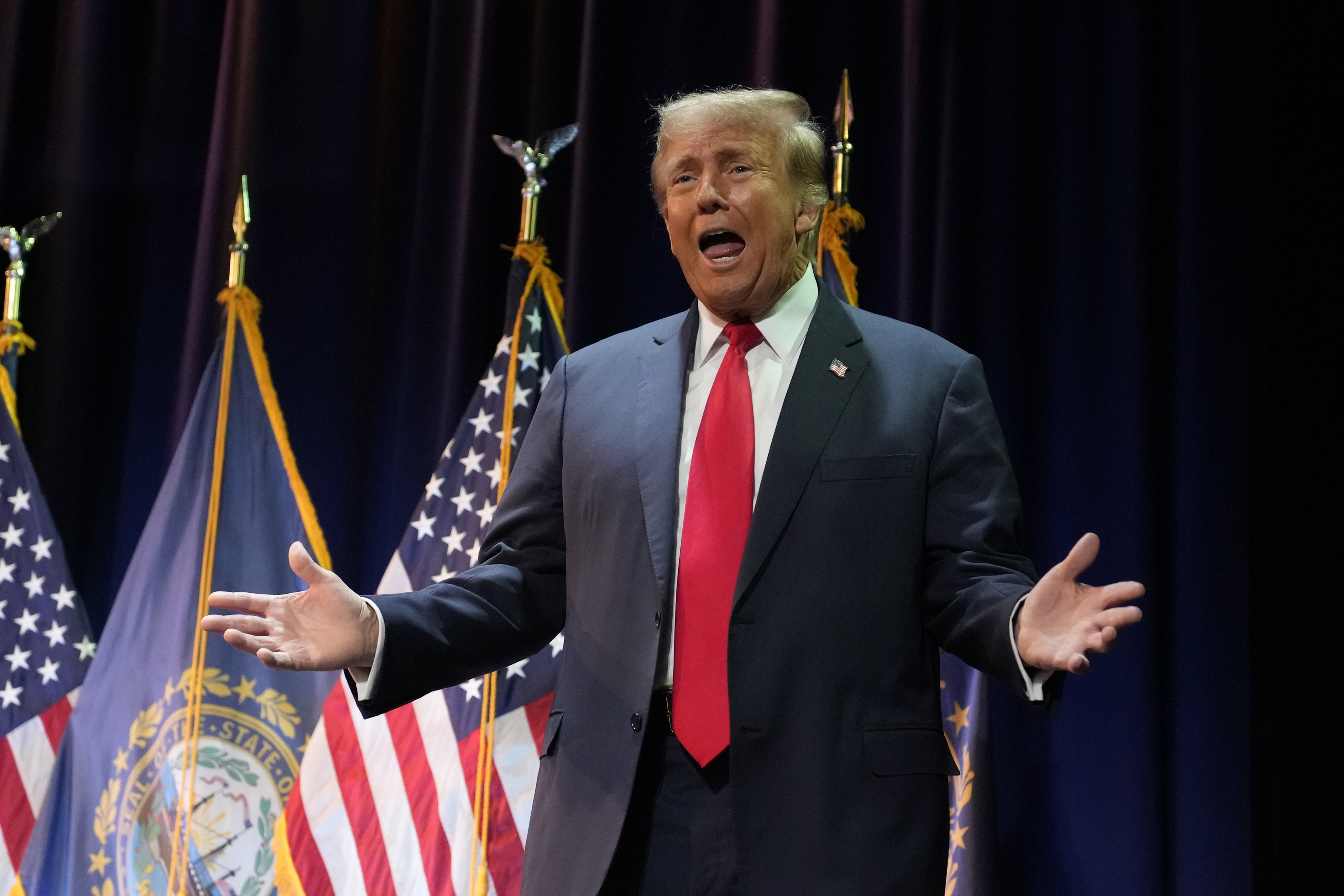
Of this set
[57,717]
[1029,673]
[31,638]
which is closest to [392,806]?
[57,717]

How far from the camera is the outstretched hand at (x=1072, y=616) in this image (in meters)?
1.21

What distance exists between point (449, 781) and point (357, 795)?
0.72 feet

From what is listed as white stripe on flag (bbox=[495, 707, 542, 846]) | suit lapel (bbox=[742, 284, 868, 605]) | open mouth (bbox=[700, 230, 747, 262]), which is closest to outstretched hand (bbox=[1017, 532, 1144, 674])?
suit lapel (bbox=[742, 284, 868, 605])

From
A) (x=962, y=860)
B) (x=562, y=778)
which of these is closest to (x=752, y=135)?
(x=562, y=778)

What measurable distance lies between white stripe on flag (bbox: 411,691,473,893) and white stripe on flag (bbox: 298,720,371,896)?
20 cm

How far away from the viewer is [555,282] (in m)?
2.93

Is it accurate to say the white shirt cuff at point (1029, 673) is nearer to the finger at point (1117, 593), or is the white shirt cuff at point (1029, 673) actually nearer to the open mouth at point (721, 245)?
the finger at point (1117, 593)

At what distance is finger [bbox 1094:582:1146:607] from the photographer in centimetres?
120

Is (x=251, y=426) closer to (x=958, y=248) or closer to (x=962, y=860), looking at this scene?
(x=958, y=248)

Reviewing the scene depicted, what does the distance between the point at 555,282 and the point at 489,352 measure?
1.22 feet

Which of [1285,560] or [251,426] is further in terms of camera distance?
[251,426]

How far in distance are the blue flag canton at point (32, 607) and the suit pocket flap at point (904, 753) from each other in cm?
244

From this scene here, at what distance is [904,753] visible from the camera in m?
1.39

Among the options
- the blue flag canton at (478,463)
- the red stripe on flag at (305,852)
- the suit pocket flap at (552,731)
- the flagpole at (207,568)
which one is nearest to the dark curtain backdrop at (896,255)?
A: the blue flag canton at (478,463)
